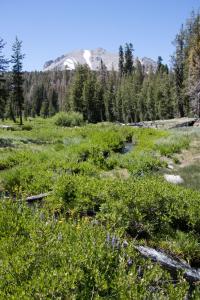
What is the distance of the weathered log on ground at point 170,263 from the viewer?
8008 millimetres

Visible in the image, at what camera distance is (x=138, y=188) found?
1119 centimetres

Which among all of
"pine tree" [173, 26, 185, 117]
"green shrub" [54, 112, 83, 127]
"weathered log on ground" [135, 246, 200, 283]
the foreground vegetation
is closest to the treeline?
"pine tree" [173, 26, 185, 117]

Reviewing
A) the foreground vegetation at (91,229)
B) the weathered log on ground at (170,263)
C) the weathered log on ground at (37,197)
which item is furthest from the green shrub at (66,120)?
the weathered log on ground at (170,263)

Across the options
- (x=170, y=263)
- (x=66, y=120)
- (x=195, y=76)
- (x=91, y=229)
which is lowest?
(x=170, y=263)

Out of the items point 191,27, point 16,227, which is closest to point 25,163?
point 16,227

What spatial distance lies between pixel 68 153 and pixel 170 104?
221ft

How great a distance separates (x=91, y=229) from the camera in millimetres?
7277

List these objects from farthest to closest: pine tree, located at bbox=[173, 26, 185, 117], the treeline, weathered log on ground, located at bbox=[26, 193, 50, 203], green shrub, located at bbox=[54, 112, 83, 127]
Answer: pine tree, located at bbox=[173, 26, 185, 117]
green shrub, located at bbox=[54, 112, 83, 127]
the treeline
weathered log on ground, located at bbox=[26, 193, 50, 203]

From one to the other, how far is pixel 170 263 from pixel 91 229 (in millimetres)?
2098

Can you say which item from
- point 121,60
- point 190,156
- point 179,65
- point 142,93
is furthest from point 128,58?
point 190,156

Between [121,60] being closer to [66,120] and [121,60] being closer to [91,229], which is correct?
[66,120]

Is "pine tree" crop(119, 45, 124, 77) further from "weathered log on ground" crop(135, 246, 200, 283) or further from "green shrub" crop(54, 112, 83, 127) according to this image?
"weathered log on ground" crop(135, 246, 200, 283)

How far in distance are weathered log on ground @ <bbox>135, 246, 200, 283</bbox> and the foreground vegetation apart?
29 centimetres

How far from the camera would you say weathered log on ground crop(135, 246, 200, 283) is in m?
8.01
